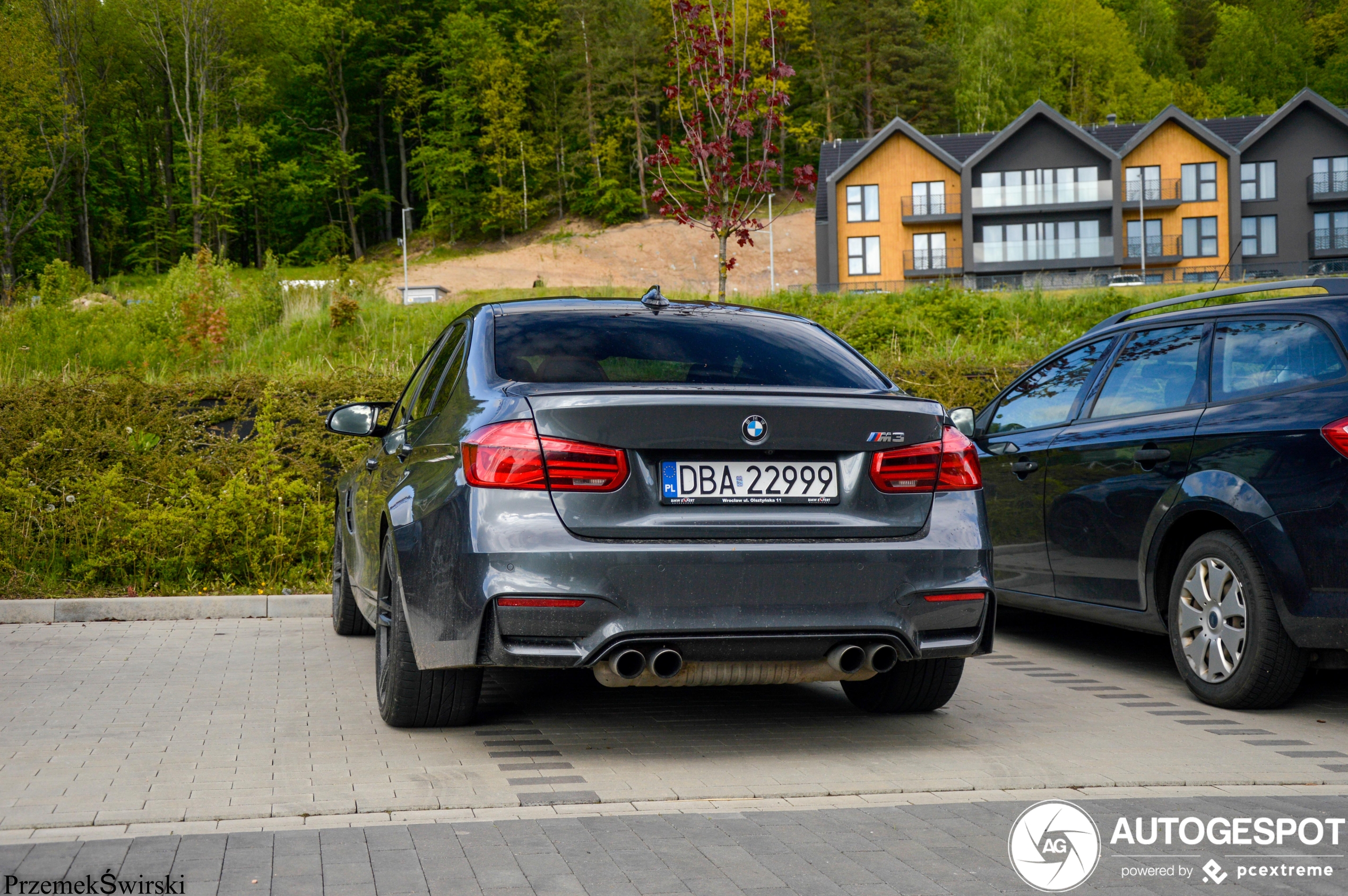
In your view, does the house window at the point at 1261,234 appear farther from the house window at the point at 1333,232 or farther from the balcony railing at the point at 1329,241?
the house window at the point at 1333,232

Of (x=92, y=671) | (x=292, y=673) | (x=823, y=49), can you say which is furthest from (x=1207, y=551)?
(x=823, y=49)

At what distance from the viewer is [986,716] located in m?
5.87

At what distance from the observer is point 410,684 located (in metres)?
5.30

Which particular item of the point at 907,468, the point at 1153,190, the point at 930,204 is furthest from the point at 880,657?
the point at 1153,190

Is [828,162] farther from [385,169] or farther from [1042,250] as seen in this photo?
[385,169]

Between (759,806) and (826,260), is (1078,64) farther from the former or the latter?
(759,806)

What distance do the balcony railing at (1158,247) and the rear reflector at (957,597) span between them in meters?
67.1

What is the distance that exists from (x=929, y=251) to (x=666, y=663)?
65027mm

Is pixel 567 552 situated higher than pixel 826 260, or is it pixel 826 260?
pixel 826 260

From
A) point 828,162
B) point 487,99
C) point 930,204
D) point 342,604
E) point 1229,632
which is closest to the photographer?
point 1229,632

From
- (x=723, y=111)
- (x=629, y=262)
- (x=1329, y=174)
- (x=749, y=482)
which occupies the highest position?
(x=1329, y=174)

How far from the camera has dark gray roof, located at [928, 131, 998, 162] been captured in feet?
226

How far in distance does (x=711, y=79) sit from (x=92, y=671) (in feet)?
31.6

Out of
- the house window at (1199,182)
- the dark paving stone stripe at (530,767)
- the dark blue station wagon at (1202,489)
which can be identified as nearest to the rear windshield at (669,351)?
the dark paving stone stripe at (530,767)
